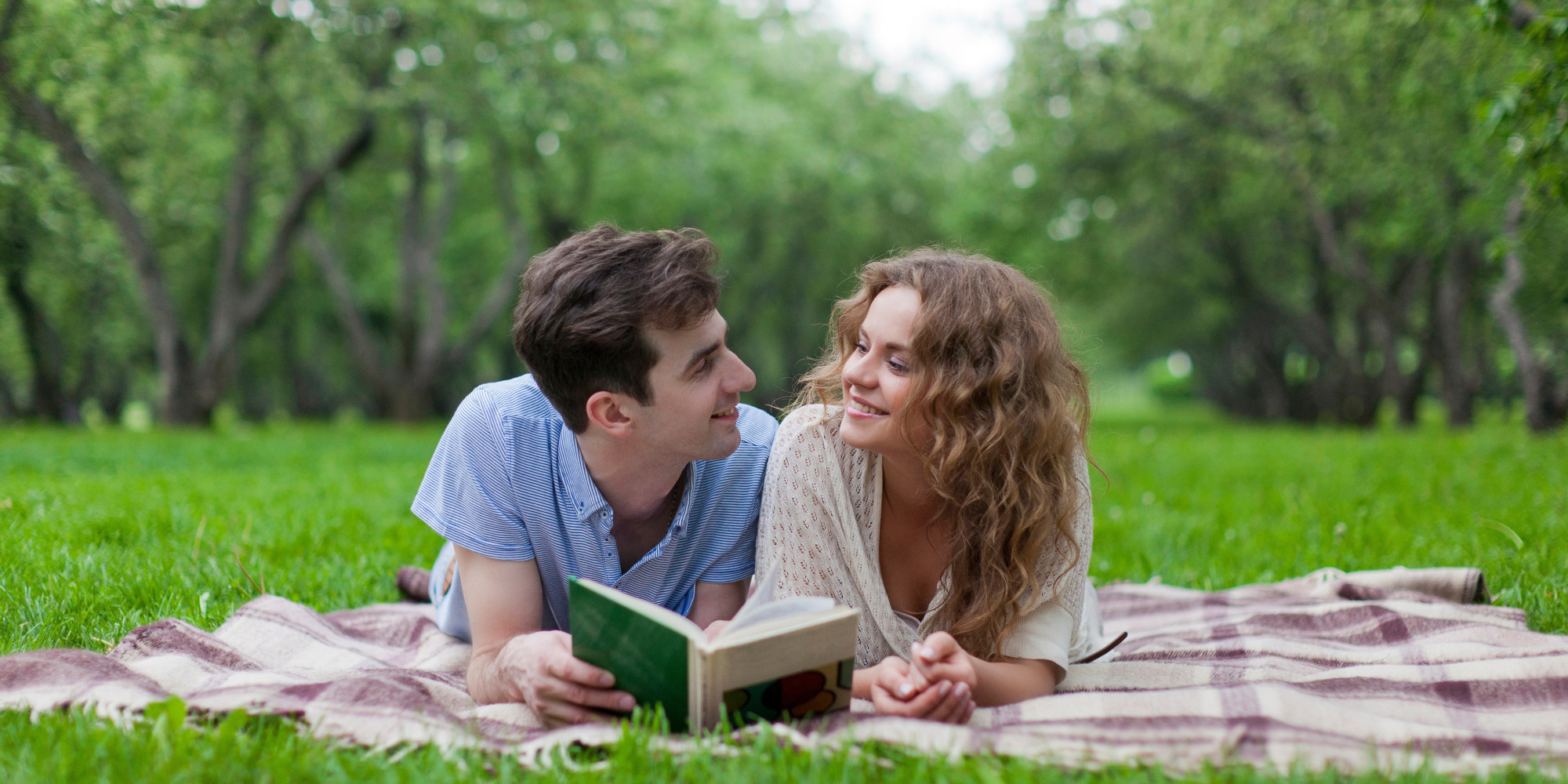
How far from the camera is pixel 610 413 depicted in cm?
265

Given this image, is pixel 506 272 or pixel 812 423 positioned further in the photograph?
pixel 506 272

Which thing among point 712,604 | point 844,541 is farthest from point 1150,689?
point 712,604

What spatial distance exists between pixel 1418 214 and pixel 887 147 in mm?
12325

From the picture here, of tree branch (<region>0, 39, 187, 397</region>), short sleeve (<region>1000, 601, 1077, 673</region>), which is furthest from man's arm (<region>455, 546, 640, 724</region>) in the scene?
tree branch (<region>0, 39, 187, 397</region>)

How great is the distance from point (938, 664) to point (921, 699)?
0.09 m

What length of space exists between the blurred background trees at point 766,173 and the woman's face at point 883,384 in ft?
11.4

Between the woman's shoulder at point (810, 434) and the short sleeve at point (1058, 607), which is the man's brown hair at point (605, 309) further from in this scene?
the short sleeve at point (1058, 607)

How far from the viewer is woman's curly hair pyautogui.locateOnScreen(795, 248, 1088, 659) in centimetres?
255

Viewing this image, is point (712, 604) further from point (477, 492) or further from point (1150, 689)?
point (1150, 689)

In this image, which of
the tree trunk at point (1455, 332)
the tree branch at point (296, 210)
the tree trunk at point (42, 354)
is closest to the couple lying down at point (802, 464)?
the tree branch at point (296, 210)

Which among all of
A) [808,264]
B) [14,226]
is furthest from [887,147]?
[14,226]

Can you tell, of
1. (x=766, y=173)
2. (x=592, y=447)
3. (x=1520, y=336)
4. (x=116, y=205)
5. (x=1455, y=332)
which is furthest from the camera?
(x=766, y=173)

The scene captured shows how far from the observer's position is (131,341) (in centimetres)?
2167

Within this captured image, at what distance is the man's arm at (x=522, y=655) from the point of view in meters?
2.25
